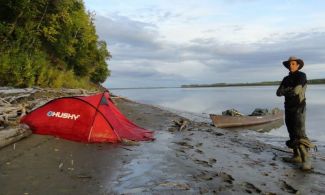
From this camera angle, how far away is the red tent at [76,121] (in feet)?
31.9

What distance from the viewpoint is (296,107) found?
960 centimetres

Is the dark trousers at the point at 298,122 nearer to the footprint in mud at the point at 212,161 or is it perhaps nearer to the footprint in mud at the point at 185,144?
the footprint in mud at the point at 212,161

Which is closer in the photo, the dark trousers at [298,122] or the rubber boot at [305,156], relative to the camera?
the rubber boot at [305,156]

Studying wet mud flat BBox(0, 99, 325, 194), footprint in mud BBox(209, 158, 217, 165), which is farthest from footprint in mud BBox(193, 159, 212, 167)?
footprint in mud BBox(209, 158, 217, 165)

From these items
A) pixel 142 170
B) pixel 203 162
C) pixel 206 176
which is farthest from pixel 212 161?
pixel 142 170

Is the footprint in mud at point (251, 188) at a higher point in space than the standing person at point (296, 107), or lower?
lower

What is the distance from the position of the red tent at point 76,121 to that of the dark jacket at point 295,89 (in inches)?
173

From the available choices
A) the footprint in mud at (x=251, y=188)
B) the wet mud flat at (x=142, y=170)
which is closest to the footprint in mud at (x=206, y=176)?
the wet mud flat at (x=142, y=170)

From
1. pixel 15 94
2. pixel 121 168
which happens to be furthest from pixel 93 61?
pixel 121 168

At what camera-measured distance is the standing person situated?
31.2ft

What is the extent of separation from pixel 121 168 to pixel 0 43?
18104 millimetres

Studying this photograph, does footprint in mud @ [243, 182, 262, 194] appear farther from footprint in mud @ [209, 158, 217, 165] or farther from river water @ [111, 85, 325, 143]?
river water @ [111, 85, 325, 143]

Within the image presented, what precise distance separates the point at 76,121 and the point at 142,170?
10.0 feet

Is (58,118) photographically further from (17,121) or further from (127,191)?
(127,191)
